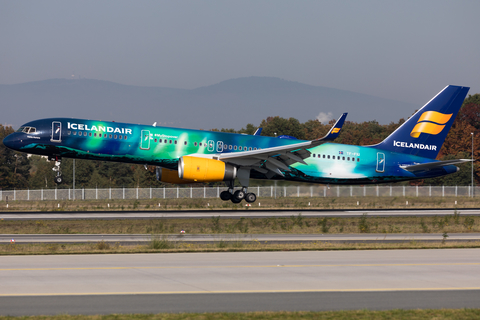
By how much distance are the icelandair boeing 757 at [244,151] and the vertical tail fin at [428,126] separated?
3.0 inches

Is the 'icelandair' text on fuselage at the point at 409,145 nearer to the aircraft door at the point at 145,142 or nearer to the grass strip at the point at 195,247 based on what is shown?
the aircraft door at the point at 145,142

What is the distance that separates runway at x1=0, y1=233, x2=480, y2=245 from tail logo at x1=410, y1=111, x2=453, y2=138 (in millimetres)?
20069

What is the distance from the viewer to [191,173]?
34.7m

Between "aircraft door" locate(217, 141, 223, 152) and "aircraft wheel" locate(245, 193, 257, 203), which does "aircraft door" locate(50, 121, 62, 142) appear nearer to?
"aircraft door" locate(217, 141, 223, 152)

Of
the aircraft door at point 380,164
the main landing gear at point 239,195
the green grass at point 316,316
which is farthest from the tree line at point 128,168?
the green grass at point 316,316

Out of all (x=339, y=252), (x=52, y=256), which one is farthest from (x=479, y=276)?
(x=52, y=256)

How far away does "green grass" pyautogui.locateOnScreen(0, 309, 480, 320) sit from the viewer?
30.7 ft

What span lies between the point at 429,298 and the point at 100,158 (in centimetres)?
2802

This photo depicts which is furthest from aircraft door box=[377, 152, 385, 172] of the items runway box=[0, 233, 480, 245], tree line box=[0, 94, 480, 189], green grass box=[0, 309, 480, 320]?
tree line box=[0, 94, 480, 189]

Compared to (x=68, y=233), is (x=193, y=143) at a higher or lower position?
higher

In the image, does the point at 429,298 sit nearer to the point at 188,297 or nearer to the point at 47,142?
the point at 188,297

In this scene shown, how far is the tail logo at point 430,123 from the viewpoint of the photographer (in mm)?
43031

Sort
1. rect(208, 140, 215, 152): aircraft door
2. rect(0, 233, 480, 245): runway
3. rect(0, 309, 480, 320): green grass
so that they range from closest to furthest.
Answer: rect(0, 309, 480, 320): green grass → rect(0, 233, 480, 245): runway → rect(208, 140, 215, 152): aircraft door

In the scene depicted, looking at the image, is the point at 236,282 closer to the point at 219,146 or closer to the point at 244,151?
the point at 219,146
